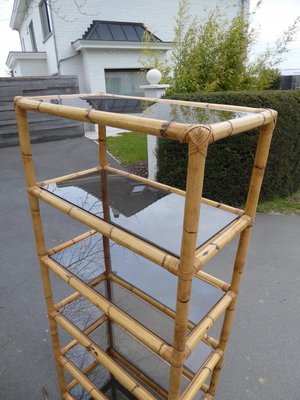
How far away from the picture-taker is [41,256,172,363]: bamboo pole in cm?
79

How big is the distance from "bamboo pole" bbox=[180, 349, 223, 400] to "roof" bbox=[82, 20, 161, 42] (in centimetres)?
783

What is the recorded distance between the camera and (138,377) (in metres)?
1.43

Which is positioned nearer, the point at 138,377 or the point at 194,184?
the point at 194,184

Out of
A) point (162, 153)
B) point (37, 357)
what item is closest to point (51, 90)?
point (162, 153)

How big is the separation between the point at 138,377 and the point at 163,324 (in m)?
0.36

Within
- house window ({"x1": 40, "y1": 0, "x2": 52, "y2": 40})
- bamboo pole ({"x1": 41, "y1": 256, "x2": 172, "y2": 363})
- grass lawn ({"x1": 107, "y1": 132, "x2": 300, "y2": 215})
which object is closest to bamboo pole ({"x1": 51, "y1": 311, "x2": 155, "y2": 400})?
bamboo pole ({"x1": 41, "y1": 256, "x2": 172, "y2": 363})

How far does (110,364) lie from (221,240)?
614mm

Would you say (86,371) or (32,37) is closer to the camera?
(86,371)

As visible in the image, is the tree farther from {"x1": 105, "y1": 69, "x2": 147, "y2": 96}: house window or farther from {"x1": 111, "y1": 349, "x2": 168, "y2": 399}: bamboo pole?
{"x1": 105, "y1": 69, "x2": 147, "y2": 96}: house window

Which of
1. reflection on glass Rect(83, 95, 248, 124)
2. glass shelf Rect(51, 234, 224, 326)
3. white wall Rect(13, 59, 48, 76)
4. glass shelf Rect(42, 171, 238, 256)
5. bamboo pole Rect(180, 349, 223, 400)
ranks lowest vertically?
bamboo pole Rect(180, 349, 223, 400)

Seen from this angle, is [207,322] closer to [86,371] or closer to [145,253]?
[145,253]

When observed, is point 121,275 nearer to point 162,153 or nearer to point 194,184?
point 194,184

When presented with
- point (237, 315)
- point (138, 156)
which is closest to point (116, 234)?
point (237, 315)

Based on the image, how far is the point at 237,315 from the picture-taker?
186 cm
